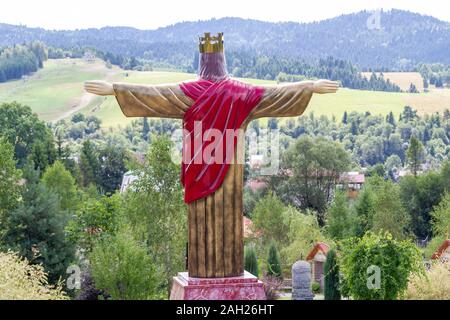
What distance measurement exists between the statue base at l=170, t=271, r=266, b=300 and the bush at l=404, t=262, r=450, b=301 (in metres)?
7.50

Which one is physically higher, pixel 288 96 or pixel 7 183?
pixel 288 96

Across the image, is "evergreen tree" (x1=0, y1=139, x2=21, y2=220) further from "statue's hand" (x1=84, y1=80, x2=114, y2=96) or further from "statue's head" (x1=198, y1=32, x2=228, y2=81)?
"statue's head" (x1=198, y1=32, x2=228, y2=81)

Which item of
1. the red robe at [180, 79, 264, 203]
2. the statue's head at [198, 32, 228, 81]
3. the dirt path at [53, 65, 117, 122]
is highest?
the statue's head at [198, 32, 228, 81]

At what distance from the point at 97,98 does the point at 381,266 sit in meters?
119

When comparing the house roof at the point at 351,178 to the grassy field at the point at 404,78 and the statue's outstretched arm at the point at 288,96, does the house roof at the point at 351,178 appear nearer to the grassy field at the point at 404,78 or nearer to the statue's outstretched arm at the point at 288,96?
the statue's outstretched arm at the point at 288,96

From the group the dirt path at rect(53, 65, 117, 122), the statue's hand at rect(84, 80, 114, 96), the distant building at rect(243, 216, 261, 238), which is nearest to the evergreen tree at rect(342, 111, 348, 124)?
the dirt path at rect(53, 65, 117, 122)

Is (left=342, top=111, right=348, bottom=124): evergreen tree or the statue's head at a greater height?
the statue's head

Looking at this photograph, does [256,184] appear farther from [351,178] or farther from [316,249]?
[316,249]

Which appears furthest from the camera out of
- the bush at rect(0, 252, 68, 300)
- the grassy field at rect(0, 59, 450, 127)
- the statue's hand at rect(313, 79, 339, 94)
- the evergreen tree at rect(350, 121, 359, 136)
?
the grassy field at rect(0, 59, 450, 127)

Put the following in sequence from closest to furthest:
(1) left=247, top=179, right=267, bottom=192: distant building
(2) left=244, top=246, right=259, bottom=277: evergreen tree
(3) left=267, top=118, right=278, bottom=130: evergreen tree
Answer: (2) left=244, top=246, right=259, bottom=277: evergreen tree < (1) left=247, top=179, right=267, bottom=192: distant building < (3) left=267, top=118, right=278, bottom=130: evergreen tree

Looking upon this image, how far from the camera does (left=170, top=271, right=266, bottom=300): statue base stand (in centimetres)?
1655

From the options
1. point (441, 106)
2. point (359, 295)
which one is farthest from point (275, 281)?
point (441, 106)

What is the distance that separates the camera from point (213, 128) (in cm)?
1670

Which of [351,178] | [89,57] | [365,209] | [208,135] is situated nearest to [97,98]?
[89,57]
